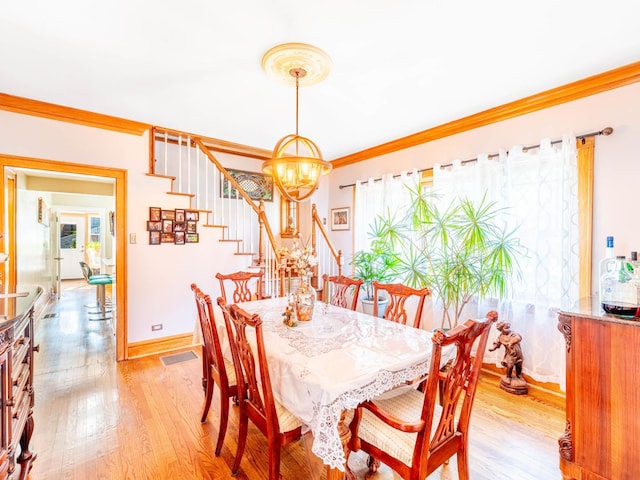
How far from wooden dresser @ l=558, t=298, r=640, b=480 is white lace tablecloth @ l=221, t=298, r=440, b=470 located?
30.0 inches

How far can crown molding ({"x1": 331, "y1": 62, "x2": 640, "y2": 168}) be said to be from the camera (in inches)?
91.5

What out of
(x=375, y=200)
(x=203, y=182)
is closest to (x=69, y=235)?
(x=203, y=182)

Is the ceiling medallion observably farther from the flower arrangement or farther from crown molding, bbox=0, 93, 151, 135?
crown molding, bbox=0, 93, 151, 135

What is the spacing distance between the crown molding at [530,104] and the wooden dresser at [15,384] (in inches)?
147

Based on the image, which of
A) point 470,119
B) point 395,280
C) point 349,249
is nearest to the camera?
point 470,119

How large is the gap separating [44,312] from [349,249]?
5.20 m

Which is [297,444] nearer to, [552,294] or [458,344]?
[458,344]

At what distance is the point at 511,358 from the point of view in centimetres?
271

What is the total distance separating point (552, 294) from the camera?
2.67 metres

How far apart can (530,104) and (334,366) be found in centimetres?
290

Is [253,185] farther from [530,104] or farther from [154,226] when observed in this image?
[530,104]

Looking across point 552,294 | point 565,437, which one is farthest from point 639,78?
point 565,437

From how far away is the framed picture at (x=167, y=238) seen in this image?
3.60m

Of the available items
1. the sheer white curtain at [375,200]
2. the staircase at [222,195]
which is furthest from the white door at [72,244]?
the sheer white curtain at [375,200]
